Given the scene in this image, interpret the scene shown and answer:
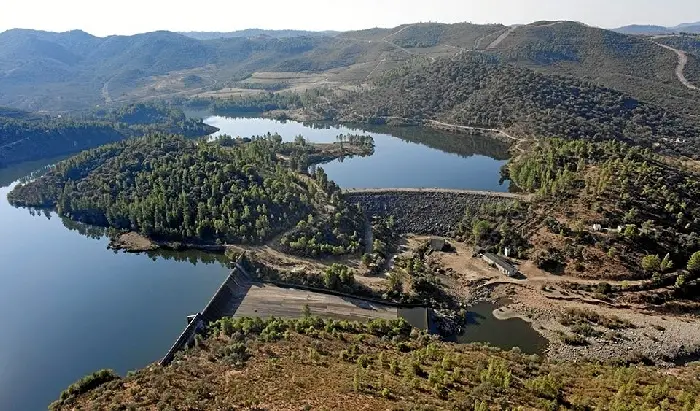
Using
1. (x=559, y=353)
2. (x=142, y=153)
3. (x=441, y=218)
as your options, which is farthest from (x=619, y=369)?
(x=142, y=153)

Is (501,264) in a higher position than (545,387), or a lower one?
lower

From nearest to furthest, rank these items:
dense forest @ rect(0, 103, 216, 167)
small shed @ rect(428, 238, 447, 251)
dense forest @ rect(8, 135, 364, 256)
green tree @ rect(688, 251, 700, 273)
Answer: green tree @ rect(688, 251, 700, 273) < small shed @ rect(428, 238, 447, 251) < dense forest @ rect(8, 135, 364, 256) < dense forest @ rect(0, 103, 216, 167)

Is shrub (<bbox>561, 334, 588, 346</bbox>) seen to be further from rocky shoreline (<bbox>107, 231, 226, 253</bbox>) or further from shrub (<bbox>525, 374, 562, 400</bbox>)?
rocky shoreline (<bbox>107, 231, 226, 253</bbox>)

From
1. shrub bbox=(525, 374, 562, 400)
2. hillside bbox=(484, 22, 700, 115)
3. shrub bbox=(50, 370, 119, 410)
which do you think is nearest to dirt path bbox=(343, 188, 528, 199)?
shrub bbox=(525, 374, 562, 400)

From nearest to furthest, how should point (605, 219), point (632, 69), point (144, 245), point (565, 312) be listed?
point (565, 312)
point (605, 219)
point (144, 245)
point (632, 69)

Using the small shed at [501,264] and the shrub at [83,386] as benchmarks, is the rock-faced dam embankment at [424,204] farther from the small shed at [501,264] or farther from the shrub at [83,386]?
the shrub at [83,386]

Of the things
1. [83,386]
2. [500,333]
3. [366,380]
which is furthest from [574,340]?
[83,386]

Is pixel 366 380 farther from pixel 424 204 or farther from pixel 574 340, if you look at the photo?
pixel 424 204
